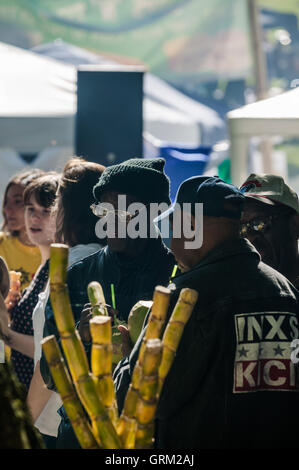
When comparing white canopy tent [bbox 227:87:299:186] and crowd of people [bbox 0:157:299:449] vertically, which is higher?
white canopy tent [bbox 227:87:299:186]

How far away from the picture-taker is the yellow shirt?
509 cm

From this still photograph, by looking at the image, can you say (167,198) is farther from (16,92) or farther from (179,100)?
(179,100)

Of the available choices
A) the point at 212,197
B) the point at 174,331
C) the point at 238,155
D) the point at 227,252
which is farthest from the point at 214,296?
the point at 238,155

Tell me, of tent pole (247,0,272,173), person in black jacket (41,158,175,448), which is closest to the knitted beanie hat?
person in black jacket (41,158,175,448)

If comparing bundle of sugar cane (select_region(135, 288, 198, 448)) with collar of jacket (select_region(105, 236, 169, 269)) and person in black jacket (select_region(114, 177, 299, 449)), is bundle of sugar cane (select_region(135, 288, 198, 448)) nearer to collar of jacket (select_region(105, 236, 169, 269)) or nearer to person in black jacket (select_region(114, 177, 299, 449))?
person in black jacket (select_region(114, 177, 299, 449))

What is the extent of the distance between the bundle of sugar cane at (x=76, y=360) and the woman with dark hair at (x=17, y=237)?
327 centimetres

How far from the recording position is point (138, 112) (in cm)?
625

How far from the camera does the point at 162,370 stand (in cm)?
183

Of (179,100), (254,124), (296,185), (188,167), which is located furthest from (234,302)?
(296,185)

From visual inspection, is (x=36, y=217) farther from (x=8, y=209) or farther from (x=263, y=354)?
(x=263, y=354)

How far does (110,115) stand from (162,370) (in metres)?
4.60

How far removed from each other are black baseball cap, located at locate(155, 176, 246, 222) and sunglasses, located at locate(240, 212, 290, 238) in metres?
0.61

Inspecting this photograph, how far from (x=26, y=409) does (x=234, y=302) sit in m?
0.97
